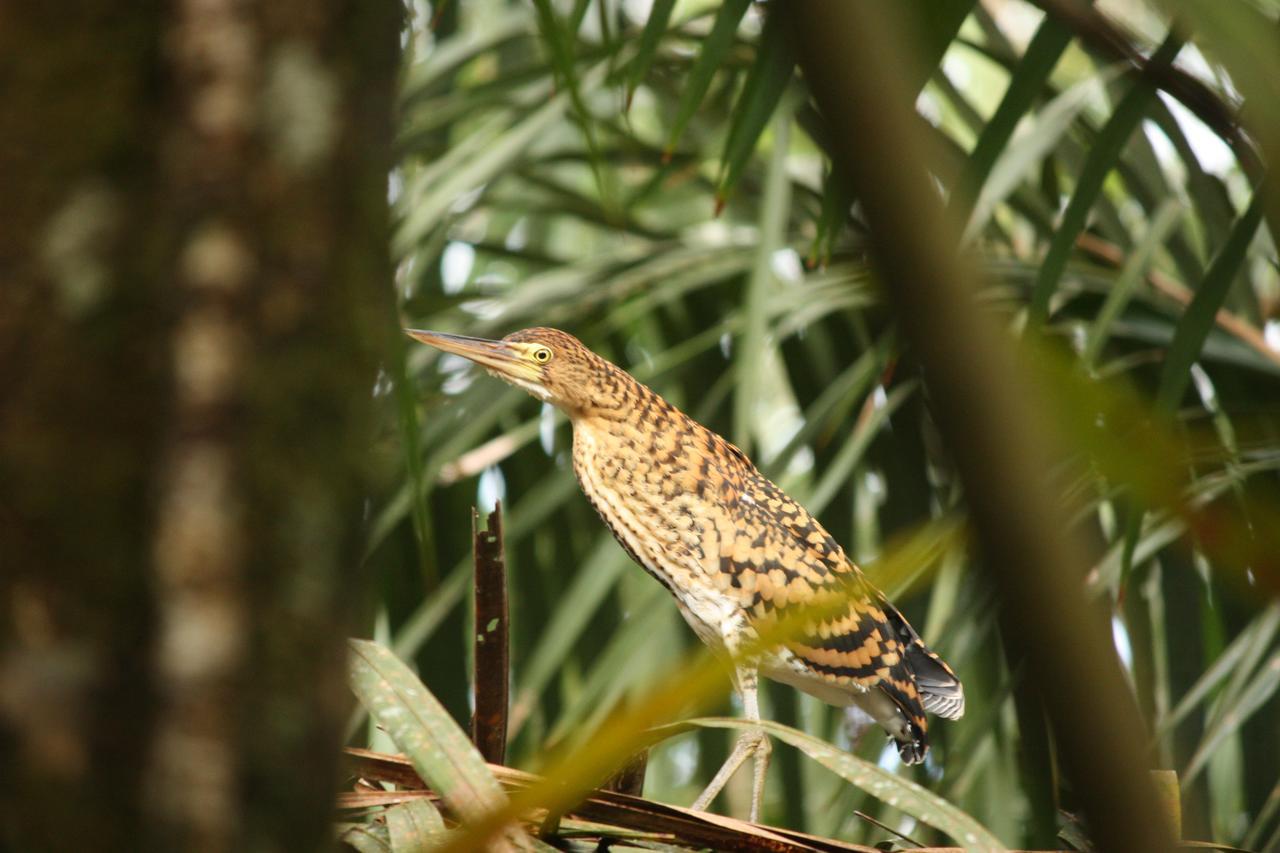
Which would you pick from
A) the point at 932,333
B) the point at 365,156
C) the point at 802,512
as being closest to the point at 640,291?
the point at 802,512

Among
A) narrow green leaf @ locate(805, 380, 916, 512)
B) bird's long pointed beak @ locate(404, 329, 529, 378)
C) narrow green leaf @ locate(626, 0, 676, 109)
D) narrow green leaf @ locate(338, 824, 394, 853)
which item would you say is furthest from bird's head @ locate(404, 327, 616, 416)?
narrow green leaf @ locate(338, 824, 394, 853)

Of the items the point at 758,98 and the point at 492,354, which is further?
the point at 492,354

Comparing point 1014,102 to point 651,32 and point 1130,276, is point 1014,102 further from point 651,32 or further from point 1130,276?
point 1130,276

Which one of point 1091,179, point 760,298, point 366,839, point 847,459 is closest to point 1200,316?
point 1091,179

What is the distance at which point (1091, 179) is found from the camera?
226 centimetres

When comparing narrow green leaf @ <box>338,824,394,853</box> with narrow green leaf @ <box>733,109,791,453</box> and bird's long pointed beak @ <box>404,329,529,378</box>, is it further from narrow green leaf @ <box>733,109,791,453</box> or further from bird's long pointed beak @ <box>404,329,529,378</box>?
bird's long pointed beak @ <box>404,329,529,378</box>

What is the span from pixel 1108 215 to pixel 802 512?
3.77 feet

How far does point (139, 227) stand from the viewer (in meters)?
0.69

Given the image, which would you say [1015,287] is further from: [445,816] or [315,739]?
[315,739]

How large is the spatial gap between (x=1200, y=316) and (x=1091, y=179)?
0.84 feet

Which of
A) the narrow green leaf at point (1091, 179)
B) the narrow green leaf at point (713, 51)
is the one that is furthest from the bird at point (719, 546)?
the narrow green leaf at point (713, 51)

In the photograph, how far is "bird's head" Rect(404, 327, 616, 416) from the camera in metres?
2.99

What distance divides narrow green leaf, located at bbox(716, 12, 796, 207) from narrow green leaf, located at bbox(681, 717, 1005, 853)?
84cm

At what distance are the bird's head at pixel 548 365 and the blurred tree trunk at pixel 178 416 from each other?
223 centimetres
